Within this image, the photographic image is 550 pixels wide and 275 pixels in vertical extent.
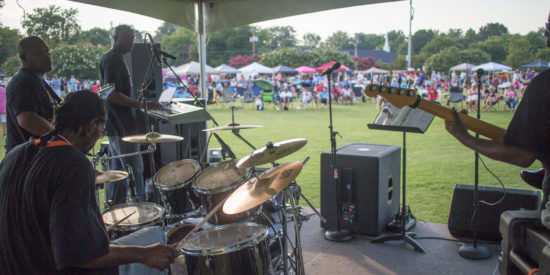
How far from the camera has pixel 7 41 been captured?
6562 mm

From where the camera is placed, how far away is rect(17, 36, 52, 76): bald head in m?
3.24

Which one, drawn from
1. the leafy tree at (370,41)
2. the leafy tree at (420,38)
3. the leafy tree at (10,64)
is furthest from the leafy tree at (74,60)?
the leafy tree at (370,41)

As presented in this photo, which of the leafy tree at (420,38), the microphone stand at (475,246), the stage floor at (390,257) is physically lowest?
the stage floor at (390,257)

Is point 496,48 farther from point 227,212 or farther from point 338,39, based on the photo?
point 338,39

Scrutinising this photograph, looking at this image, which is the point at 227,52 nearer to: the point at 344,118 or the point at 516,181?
the point at 344,118

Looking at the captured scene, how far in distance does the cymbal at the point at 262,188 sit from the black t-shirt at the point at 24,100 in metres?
1.93

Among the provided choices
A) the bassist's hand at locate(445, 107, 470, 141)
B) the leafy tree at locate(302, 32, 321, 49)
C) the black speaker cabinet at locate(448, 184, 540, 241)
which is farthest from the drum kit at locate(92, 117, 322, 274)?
the leafy tree at locate(302, 32, 321, 49)

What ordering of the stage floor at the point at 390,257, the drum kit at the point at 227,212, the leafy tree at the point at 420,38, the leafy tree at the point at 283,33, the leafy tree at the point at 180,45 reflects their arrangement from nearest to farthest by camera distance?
the drum kit at the point at 227,212 → the stage floor at the point at 390,257 → the leafy tree at the point at 180,45 → the leafy tree at the point at 420,38 → the leafy tree at the point at 283,33

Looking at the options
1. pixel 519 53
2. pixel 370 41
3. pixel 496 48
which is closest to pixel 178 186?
pixel 519 53

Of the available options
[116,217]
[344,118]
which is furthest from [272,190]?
[344,118]

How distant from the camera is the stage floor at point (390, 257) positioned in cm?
341

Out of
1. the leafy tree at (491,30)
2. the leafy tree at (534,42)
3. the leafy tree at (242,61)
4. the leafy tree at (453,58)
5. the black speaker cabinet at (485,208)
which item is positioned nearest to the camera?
the black speaker cabinet at (485,208)

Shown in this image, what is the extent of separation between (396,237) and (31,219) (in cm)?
323

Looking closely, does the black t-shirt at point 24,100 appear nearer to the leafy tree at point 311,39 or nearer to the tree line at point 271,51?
the tree line at point 271,51
